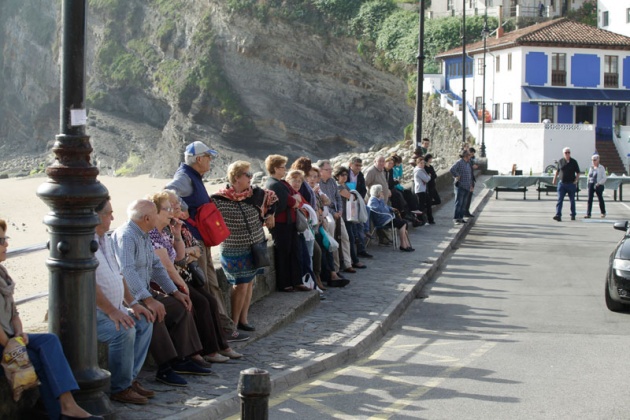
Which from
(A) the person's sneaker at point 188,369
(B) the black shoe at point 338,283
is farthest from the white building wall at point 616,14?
(A) the person's sneaker at point 188,369

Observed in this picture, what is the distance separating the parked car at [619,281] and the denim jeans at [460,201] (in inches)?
481

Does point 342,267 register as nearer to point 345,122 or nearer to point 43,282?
point 43,282

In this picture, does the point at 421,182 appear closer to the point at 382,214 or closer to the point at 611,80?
the point at 382,214

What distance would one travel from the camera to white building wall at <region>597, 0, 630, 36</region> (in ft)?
254

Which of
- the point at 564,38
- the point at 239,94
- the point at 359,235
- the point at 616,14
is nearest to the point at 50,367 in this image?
the point at 359,235

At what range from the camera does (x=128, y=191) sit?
240ft

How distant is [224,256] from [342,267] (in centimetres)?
545

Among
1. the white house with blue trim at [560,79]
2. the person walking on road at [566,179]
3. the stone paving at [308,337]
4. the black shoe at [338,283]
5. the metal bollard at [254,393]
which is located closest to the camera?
the metal bollard at [254,393]

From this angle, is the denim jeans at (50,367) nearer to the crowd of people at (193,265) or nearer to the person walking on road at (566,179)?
the crowd of people at (193,265)

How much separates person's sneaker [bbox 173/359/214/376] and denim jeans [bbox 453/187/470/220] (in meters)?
17.3

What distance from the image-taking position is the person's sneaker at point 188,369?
8742 millimetres

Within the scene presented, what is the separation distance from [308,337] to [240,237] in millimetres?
1290

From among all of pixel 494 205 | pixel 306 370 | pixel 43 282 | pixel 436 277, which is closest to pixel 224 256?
pixel 306 370

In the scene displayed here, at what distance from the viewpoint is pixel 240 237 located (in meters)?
10.7
